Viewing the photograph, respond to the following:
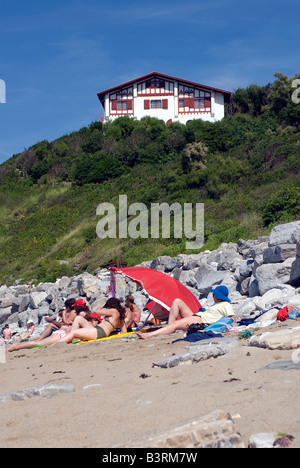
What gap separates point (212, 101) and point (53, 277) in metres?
26.9

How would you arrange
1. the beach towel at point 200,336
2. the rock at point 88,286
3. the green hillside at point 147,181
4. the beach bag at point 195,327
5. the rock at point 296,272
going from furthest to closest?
the green hillside at point 147,181 < the rock at point 88,286 < the rock at point 296,272 < the beach bag at point 195,327 < the beach towel at point 200,336

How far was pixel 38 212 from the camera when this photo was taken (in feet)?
118

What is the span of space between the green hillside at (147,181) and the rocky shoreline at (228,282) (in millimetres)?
3446

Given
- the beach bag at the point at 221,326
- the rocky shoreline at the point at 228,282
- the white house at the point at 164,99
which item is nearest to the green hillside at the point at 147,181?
the white house at the point at 164,99

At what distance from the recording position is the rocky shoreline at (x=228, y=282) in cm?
952

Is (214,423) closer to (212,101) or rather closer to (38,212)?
(38,212)

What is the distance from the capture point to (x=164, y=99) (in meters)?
45.1

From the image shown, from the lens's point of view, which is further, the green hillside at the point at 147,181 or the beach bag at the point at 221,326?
the green hillside at the point at 147,181

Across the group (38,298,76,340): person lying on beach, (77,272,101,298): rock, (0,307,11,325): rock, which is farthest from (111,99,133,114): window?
(38,298,76,340): person lying on beach

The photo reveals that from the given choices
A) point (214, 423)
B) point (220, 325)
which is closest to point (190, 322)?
point (220, 325)

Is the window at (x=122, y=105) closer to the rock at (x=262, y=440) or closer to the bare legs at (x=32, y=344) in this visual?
the bare legs at (x=32, y=344)

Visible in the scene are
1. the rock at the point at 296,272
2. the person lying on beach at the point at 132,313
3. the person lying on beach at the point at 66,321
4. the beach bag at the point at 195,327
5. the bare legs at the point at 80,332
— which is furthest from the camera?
the person lying on beach at the point at 132,313

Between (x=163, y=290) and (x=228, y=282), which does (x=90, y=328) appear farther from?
(x=228, y=282)

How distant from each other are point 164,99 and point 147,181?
46.5ft
